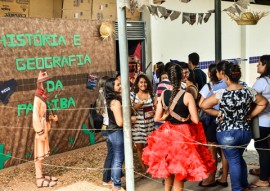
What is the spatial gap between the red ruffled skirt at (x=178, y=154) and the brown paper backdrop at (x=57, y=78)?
2.77m

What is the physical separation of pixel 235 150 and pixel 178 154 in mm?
694

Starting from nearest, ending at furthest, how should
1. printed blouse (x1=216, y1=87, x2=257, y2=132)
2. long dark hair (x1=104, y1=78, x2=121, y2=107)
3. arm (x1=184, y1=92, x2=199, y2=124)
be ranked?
arm (x1=184, y1=92, x2=199, y2=124), printed blouse (x1=216, y1=87, x2=257, y2=132), long dark hair (x1=104, y1=78, x2=121, y2=107)

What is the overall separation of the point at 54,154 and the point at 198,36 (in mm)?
6156

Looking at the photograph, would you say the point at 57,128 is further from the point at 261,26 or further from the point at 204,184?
the point at 261,26

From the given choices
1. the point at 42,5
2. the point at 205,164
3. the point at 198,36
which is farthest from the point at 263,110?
the point at 198,36

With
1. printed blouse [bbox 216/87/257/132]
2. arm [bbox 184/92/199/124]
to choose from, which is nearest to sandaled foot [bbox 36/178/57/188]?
arm [bbox 184/92/199/124]

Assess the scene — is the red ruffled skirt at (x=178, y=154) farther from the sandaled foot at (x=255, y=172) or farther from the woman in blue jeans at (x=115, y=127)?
the sandaled foot at (x=255, y=172)

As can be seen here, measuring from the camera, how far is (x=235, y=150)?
16.3ft

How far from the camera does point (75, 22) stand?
7785mm

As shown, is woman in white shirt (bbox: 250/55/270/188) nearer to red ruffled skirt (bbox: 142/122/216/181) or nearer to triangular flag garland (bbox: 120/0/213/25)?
red ruffled skirt (bbox: 142/122/216/181)

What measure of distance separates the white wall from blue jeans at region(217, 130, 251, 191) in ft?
18.3

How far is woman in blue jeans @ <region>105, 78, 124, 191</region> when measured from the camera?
5.35 meters

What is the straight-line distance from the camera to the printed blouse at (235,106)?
15.9 ft

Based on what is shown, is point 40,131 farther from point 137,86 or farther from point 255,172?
point 255,172
